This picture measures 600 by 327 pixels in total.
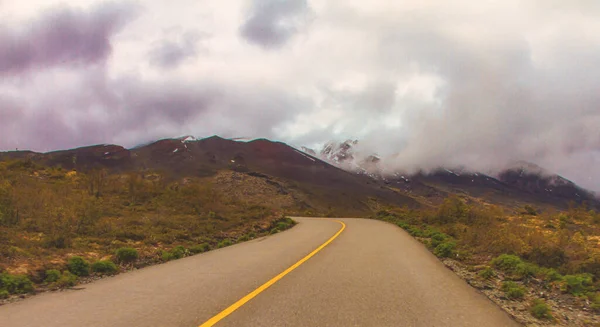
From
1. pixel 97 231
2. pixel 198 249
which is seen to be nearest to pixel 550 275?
pixel 198 249

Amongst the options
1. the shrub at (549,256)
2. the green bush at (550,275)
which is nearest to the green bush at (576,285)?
the green bush at (550,275)

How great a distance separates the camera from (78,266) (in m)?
9.94

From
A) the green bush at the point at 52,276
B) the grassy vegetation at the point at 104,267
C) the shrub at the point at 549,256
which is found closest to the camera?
the green bush at the point at 52,276

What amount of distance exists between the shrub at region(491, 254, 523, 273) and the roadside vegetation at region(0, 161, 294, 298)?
10.2m

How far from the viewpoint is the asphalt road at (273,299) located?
5641mm

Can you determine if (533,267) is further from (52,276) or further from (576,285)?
(52,276)

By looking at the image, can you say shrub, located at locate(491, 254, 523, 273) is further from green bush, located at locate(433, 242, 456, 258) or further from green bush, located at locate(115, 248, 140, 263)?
green bush, located at locate(115, 248, 140, 263)

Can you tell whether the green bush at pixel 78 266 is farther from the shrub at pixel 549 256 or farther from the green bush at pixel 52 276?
the shrub at pixel 549 256

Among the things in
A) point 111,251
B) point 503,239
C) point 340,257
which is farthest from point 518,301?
point 111,251

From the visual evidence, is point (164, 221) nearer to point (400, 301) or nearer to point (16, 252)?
point (16, 252)

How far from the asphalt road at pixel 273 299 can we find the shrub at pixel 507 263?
163 centimetres

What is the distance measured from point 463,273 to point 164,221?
14.2m

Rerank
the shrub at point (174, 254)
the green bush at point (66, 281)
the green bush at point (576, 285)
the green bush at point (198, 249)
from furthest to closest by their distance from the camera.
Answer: the green bush at point (198, 249), the shrub at point (174, 254), the green bush at point (66, 281), the green bush at point (576, 285)

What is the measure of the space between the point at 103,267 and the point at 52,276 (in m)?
1.41
